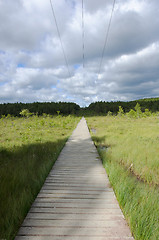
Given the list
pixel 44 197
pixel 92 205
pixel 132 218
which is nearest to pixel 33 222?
pixel 44 197

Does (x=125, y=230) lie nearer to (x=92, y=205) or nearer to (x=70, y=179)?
(x=92, y=205)

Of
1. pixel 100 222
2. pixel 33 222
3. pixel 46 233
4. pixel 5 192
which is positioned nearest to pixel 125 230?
pixel 100 222

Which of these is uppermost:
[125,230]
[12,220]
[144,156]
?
[12,220]

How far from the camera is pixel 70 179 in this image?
3.50m

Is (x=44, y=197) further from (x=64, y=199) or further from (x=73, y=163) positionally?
(x=73, y=163)

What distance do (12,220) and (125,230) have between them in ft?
5.48

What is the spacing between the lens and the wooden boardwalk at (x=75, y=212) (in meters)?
1.81

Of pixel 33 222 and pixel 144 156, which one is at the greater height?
pixel 33 222

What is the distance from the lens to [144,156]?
19.0ft

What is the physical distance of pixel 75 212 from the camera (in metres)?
2.22

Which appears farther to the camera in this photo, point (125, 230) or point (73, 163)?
point (73, 163)

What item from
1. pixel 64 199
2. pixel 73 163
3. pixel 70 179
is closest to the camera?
pixel 64 199

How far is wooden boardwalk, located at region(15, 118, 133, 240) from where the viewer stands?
1.81m

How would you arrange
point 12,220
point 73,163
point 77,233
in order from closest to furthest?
point 77,233
point 12,220
point 73,163
